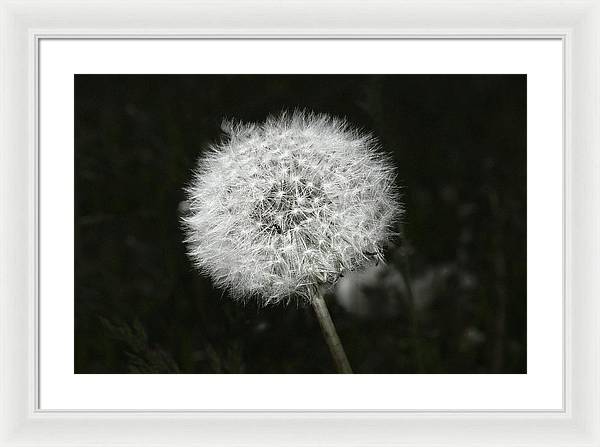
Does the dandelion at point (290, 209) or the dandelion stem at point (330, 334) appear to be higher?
the dandelion at point (290, 209)

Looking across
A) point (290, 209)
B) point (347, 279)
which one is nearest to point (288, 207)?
point (290, 209)
